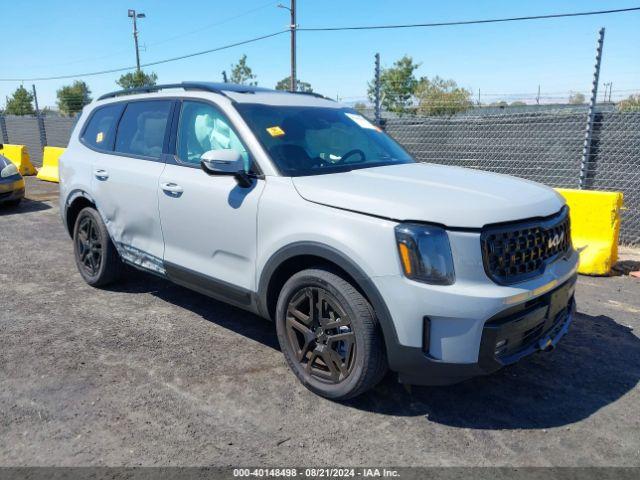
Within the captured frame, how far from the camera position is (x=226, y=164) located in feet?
10.5

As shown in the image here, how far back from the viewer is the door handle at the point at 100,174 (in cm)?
451

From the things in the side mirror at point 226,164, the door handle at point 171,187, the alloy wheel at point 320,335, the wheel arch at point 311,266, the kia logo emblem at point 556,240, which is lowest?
the alloy wheel at point 320,335

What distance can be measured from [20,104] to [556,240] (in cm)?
6754

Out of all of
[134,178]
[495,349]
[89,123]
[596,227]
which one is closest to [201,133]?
[134,178]

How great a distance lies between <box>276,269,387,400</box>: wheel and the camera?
2.79m

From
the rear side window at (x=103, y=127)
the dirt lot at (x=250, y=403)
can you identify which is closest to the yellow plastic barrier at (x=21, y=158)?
the rear side window at (x=103, y=127)

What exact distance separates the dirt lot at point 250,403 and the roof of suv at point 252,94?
1.85 m

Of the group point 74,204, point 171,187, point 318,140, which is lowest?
point 74,204

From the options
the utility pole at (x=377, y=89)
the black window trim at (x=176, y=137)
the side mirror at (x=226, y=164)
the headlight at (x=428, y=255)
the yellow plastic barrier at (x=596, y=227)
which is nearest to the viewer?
Answer: the headlight at (x=428, y=255)

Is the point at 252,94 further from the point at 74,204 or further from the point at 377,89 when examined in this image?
the point at 377,89

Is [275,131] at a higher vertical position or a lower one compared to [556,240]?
higher

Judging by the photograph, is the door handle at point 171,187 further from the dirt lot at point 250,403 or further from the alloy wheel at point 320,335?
the alloy wheel at point 320,335

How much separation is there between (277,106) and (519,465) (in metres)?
2.84

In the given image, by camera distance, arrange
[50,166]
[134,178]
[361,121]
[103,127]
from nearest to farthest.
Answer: [134,178] < [361,121] < [103,127] < [50,166]
